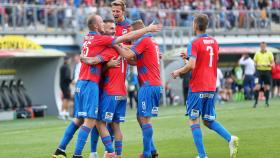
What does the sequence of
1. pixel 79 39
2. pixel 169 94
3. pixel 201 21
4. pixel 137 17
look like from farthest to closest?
pixel 169 94 < pixel 137 17 < pixel 79 39 < pixel 201 21

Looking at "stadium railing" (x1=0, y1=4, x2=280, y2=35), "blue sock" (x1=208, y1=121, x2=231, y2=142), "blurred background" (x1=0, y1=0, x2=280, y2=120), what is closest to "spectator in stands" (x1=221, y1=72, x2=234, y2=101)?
"blurred background" (x1=0, y1=0, x2=280, y2=120)

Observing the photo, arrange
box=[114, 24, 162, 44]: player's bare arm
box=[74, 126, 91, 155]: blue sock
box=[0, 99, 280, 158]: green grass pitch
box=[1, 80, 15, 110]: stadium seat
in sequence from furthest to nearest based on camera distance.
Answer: box=[1, 80, 15, 110]: stadium seat, box=[0, 99, 280, 158]: green grass pitch, box=[74, 126, 91, 155]: blue sock, box=[114, 24, 162, 44]: player's bare arm

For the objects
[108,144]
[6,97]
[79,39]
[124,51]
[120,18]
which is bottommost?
[6,97]

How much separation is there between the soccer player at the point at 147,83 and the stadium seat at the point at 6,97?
16.8m

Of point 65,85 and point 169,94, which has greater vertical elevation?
point 65,85

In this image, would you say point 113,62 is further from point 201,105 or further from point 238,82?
point 238,82

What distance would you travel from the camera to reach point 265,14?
47.0 metres

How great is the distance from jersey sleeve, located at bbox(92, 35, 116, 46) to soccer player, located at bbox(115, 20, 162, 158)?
52 centimetres

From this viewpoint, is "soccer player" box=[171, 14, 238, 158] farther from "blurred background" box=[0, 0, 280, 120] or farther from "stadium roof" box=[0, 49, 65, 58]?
"stadium roof" box=[0, 49, 65, 58]

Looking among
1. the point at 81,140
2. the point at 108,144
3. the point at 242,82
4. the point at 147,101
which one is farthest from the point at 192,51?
the point at 242,82

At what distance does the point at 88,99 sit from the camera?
14195mm

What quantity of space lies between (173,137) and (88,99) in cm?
545

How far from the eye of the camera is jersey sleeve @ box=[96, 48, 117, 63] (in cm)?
1434

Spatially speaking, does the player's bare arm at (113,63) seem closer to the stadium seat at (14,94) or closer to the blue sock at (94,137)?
the blue sock at (94,137)
